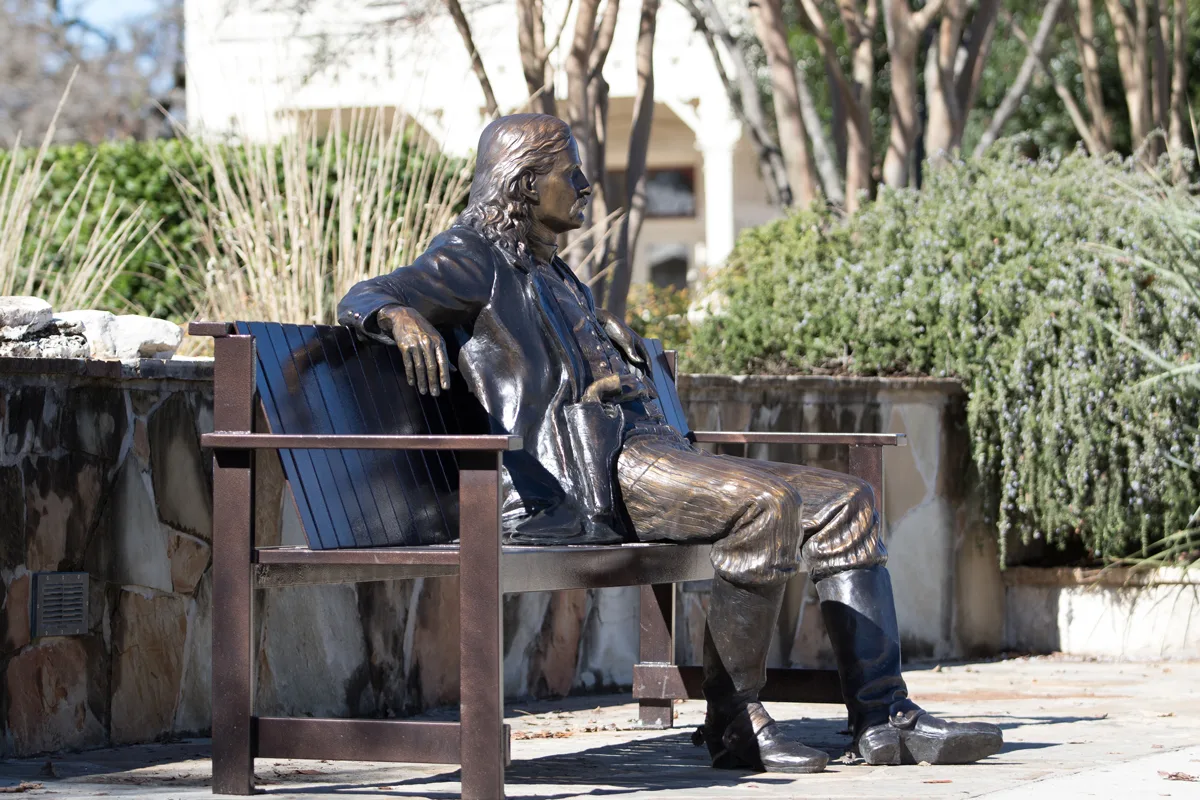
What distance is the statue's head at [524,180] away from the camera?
4176 mm

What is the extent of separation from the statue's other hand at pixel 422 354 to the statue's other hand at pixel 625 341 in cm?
74

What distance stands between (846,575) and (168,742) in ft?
5.92

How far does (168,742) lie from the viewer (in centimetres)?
458

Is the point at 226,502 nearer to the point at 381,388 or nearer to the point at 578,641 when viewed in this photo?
the point at 381,388

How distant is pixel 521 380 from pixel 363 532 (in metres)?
0.49

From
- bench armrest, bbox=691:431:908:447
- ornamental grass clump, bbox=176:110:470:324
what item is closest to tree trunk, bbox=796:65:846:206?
ornamental grass clump, bbox=176:110:470:324

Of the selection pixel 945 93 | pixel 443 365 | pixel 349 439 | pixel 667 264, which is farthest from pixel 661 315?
pixel 667 264

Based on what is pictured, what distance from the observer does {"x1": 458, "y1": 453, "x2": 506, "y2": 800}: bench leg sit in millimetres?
3375

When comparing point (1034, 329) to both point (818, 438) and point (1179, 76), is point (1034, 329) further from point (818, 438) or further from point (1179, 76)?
point (1179, 76)

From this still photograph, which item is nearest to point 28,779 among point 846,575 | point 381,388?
point 381,388

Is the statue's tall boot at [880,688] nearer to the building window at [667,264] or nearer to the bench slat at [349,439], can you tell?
the bench slat at [349,439]

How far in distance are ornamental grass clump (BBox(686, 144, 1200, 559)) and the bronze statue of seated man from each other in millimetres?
2619

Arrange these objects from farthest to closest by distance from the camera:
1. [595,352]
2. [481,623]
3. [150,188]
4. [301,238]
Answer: [150,188] → [301,238] → [595,352] → [481,623]

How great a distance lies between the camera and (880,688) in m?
4.05
